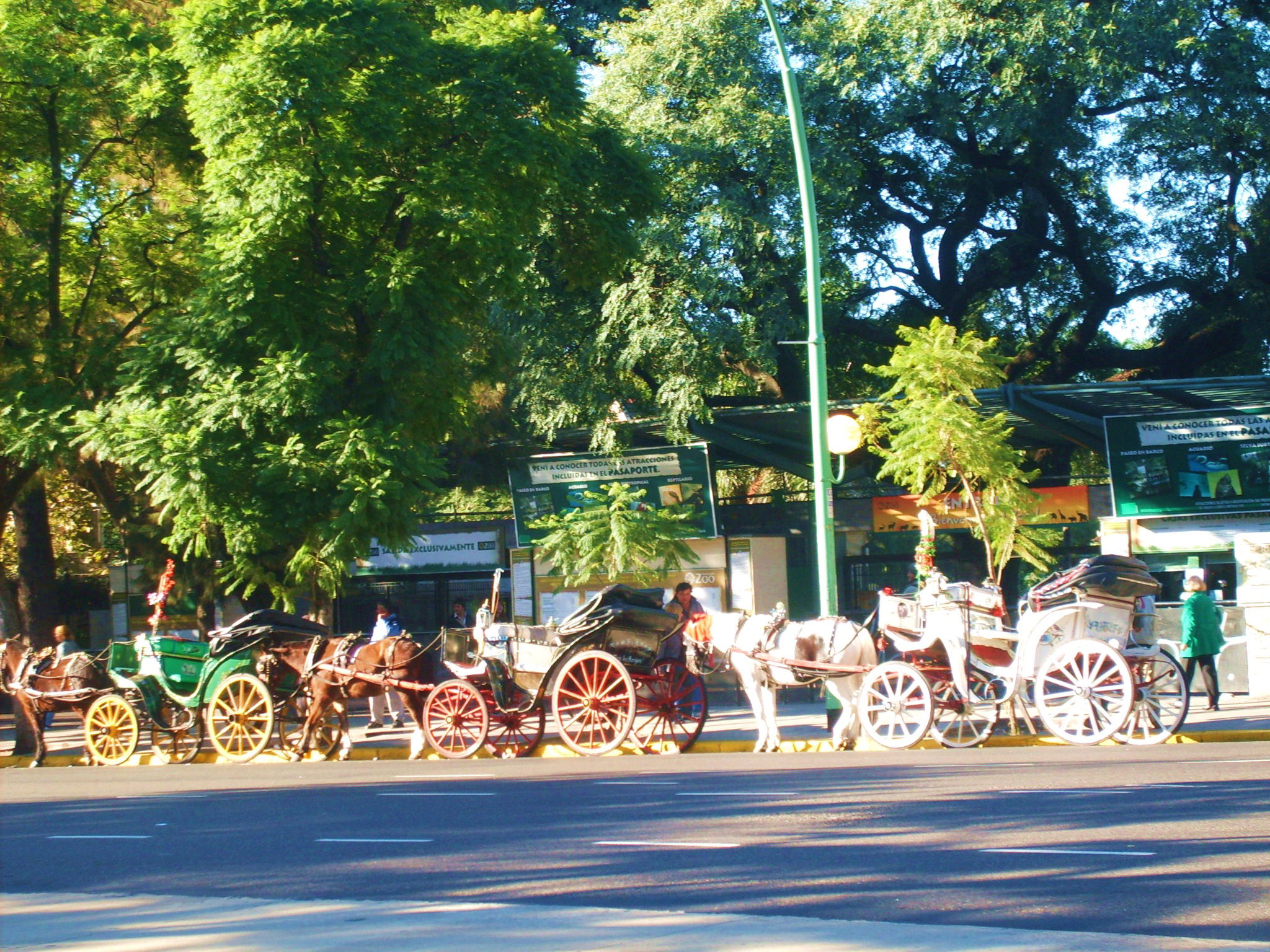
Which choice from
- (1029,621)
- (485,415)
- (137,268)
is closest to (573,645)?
(1029,621)

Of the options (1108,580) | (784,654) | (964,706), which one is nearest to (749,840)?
(964,706)

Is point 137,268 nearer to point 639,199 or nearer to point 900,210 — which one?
point 639,199

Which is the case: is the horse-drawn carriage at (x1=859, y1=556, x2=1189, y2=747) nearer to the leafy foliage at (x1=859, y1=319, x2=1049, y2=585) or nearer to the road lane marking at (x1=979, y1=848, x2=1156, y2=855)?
the leafy foliage at (x1=859, y1=319, x2=1049, y2=585)

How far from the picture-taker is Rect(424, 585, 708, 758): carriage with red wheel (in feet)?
50.8

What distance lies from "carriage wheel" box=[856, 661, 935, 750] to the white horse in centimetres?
36

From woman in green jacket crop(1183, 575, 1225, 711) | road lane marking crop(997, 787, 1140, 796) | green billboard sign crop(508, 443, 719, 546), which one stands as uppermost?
green billboard sign crop(508, 443, 719, 546)

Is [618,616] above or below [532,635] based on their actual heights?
above

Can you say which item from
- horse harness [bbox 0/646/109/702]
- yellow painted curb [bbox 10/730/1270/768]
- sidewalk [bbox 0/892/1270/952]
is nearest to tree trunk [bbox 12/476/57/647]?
yellow painted curb [bbox 10/730/1270/768]

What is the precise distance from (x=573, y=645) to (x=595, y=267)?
825cm

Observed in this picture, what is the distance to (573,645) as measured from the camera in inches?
611

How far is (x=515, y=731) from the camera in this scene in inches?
648

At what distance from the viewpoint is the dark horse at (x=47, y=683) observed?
1867cm

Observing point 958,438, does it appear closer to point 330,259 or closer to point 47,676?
point 330,259

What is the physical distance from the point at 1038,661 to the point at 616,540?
1087 centimetres
